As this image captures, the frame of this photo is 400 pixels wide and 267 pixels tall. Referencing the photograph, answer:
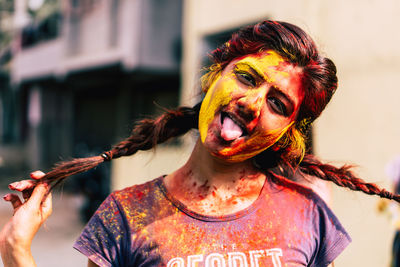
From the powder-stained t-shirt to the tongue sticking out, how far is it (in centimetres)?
A: 27

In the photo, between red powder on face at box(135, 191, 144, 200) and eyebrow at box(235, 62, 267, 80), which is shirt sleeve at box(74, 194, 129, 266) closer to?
red powder on face at box(135, 191, 144, 200)

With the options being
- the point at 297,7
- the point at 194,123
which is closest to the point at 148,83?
the point at 297,7

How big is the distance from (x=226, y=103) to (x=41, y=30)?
11.2 metres

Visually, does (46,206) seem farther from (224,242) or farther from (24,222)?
(224,242)

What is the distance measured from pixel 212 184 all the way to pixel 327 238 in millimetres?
454

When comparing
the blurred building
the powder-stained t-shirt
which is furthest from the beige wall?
the powder-stained t-shirt

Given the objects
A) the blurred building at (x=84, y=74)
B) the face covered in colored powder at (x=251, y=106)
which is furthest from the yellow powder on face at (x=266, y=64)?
the blurred building at (x=84, y=74)

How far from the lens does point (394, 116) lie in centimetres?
417

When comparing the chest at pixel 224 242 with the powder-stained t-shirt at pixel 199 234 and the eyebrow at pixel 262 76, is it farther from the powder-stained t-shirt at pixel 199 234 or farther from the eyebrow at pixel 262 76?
the eyebrow at pixel 262 76

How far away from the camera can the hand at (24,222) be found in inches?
53.3

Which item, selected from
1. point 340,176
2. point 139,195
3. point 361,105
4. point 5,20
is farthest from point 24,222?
point 5,20

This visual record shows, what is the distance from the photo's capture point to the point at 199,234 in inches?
56.4

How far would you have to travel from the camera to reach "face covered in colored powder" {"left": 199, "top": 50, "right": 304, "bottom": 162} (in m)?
1.44

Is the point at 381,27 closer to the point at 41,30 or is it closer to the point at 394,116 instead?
the point at 394,116
